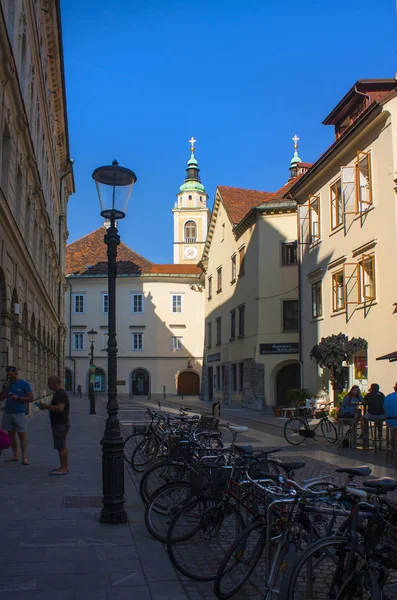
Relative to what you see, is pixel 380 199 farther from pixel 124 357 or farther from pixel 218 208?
pixel 124 357

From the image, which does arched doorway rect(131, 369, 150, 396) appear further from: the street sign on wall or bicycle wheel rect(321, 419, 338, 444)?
bicycle wheel rect(321, 419, 338, 444)

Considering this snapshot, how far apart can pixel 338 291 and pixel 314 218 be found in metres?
4.74

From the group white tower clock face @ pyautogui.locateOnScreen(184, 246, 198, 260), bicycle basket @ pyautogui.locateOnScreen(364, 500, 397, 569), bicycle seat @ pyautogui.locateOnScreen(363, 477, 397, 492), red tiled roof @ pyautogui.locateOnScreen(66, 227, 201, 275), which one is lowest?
bicycle basket @ pyautogui.locateOnScreen(364, 500, 397, 569)

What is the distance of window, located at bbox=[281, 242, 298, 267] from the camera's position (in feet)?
120

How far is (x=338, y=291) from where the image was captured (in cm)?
2644

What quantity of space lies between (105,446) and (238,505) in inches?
84.3

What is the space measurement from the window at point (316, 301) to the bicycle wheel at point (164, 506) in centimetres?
2257

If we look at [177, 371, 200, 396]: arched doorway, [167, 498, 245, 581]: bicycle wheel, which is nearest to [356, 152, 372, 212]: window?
[167, 498, 245, 581]: bicycle wheel

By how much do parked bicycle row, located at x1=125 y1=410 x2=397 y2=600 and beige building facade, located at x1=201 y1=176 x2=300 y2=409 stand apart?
28503mm

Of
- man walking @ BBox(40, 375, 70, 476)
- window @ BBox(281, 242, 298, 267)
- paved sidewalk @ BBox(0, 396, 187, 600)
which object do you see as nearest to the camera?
paved sidewalk @ BBox(0, 396, 187, 600)

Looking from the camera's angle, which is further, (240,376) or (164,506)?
(240,376)

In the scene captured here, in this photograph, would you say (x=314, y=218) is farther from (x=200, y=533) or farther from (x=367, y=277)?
(x=200, y=533)

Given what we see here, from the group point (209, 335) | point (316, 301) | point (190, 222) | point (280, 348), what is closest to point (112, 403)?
Result: point (316, 301)

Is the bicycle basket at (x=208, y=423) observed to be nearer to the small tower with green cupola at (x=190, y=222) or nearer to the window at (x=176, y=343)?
the window at (x=176, y=343)
